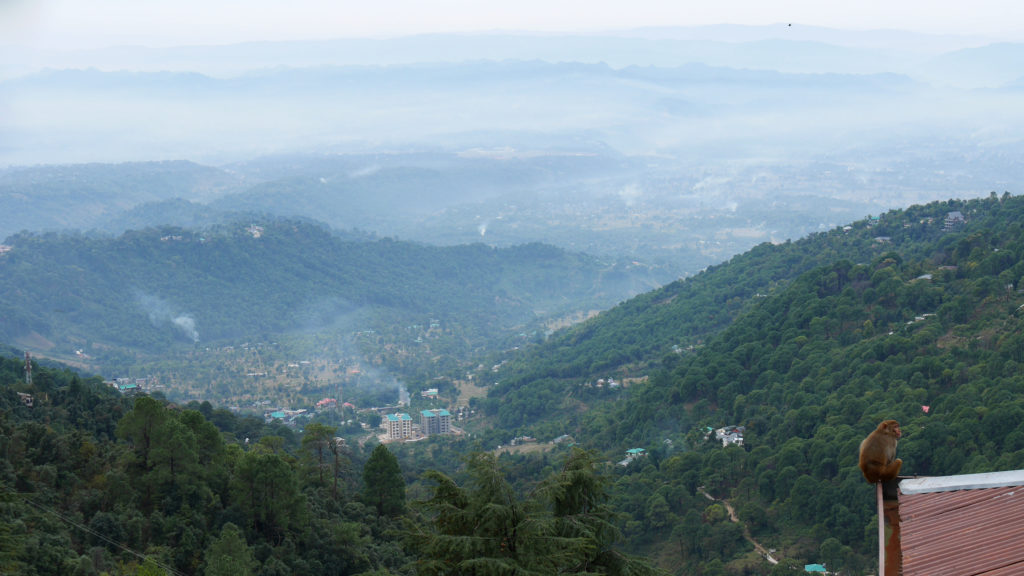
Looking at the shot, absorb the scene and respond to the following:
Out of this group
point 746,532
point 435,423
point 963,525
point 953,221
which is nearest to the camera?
point 963,525

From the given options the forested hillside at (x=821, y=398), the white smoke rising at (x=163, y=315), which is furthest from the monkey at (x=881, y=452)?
the white smoke rising at (x=163, y=315)

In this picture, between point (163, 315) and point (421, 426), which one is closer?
point (421, 426)

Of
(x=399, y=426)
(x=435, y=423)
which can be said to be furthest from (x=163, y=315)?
(x=435, y=423)

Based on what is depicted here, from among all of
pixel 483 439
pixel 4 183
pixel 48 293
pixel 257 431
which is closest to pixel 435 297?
pixel 48 293

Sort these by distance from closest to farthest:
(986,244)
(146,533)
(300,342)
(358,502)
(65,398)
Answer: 1. (146,533)
2. (358,502)
3. (65,398)
4. (986,244)
5. (300,342)

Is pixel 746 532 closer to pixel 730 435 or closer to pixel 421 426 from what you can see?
pixel 730 435

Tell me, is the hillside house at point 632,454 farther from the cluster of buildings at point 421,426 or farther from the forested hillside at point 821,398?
the cluster of buildings at point 421,426

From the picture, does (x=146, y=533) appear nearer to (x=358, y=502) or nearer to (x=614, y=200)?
(x=358, y=502)
